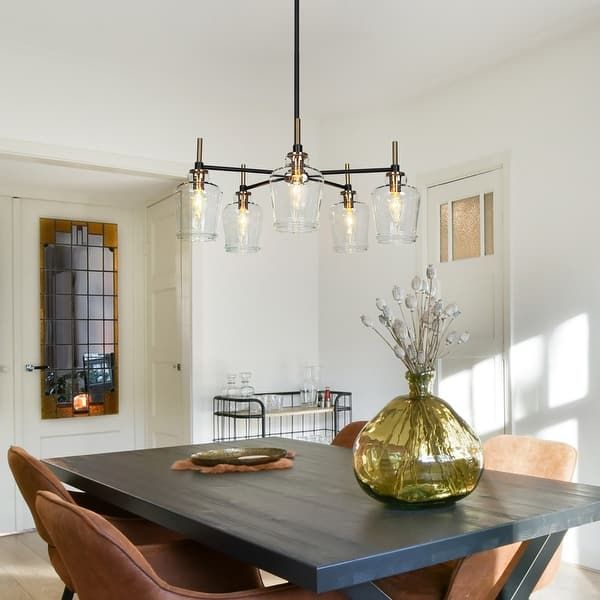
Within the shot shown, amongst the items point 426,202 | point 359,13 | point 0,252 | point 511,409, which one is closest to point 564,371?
point 511,409

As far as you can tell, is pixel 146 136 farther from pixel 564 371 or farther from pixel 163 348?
pixel 564 371

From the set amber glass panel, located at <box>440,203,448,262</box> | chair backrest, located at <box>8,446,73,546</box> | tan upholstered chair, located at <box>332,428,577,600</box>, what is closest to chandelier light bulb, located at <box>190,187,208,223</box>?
chair backrest, located at <box>8,446,73,546</box>

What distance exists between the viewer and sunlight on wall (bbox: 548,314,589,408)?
3.66m

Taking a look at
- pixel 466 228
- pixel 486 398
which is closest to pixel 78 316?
pixel 466 228

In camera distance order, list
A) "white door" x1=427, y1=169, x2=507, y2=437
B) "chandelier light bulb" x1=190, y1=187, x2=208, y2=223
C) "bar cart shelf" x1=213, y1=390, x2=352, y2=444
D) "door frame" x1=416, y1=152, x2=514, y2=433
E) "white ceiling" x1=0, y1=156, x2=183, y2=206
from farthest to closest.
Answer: "bar cart shelf" x1=213, y1=390, x2=352, y2=444
"white ceiling" x1=0, y1=156, x2=183, y2=206
"white door" x1=427, y1=169, x2=507, y2=437
"door frame" x1=416, y1=152, x2=514, y2=433
"chandelier light bulb" x1=190, y1=187, x2=208, y2=223

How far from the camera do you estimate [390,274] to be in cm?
484

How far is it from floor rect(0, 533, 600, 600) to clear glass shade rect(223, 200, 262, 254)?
185 centimetres

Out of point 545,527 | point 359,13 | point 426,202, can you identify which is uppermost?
point 359,13

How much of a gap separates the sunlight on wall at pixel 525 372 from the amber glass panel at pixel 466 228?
64cm

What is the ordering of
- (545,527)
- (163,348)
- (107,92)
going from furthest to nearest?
(163,348) < (107,92) < (545,527)

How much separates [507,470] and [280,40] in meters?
2.41

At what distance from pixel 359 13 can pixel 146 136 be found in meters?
1.59

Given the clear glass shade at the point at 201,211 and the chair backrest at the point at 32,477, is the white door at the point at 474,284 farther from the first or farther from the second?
the chair backrest at the point at 32,477

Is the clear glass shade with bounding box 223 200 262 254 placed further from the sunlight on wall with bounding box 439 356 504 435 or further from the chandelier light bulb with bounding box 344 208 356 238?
the sunlight on wall with bounding box 439 356 504 435
